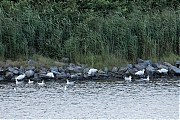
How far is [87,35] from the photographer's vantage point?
2325 cm

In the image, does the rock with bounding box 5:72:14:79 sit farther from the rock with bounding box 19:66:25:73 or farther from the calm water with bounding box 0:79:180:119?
the calm water with bounding box 0:79:180:119

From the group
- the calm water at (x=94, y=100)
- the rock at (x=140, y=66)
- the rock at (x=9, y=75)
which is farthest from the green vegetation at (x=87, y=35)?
the calm water at (x=94, y=100)

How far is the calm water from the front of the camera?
16.2m

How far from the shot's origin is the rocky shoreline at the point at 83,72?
2142 centimetres

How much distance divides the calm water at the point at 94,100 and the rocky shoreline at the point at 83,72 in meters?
0.70

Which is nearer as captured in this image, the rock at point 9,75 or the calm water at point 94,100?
the calm water at point 94,100

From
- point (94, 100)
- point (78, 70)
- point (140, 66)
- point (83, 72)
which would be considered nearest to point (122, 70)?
point (140, 66)

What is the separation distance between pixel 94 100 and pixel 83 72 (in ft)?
12.7

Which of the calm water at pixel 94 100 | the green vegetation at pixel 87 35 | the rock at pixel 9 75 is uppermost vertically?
the green vegetation at pixel 87 35

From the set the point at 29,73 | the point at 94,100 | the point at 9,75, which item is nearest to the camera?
the point at 94,100

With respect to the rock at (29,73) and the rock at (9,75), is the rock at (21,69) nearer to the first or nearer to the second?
the rock at (29,73)

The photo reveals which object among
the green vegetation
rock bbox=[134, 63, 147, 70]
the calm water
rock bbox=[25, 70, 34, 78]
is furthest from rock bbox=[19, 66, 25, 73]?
rock bbox=[134, 63, 147, 70]

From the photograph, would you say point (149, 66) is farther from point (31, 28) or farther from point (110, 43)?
point (31, 28)

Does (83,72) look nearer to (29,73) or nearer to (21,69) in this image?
(29,73)
